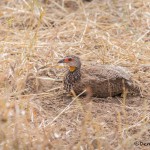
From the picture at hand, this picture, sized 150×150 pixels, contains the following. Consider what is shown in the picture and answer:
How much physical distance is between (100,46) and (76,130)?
1.85m

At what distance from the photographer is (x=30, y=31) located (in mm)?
6191

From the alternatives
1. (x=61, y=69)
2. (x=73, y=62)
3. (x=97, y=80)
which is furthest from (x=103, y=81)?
(x=61, y=69)

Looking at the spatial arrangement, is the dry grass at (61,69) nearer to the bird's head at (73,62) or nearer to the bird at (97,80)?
the bird at (97,80)

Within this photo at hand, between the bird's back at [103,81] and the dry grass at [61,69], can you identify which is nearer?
the dry grass at [61,69]

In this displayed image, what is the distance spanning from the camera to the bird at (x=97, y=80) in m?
4.76

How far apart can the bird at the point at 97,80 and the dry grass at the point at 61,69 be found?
0.29 ft

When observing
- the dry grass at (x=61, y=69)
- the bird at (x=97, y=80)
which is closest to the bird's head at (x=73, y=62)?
the bird at (x=97, y=80)

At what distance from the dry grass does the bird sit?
87mm

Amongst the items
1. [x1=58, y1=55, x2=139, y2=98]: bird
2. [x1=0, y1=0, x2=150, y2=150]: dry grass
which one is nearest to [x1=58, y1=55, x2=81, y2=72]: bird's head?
[x1=58, y1=55, x2=139, y2=98]: bird

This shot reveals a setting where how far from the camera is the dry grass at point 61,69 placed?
12.8 ft

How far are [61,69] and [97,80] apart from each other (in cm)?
72

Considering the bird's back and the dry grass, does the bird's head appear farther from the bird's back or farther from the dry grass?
the dry grass

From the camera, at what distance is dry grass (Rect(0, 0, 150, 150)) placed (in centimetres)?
389

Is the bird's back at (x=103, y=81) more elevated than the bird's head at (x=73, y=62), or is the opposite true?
the bird's head at (x=73, y=62)
